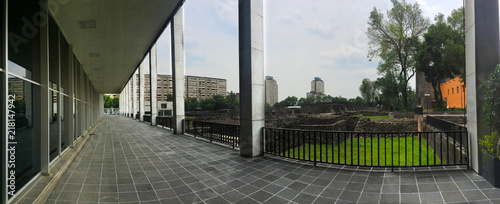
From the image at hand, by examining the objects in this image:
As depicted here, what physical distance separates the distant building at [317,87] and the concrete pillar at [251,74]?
185 ft

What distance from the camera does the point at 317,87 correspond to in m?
63.0

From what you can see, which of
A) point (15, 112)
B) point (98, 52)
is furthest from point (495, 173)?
point (98, 52)

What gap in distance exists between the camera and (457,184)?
3.11 m

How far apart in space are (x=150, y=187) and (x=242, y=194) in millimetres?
1500

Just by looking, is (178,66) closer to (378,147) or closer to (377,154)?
(378,147)

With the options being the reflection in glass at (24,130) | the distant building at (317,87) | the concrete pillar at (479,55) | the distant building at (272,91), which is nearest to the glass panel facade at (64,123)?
the reflection in glass at (24,130)

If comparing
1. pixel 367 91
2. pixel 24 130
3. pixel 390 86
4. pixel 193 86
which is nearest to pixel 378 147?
pixel 24 130

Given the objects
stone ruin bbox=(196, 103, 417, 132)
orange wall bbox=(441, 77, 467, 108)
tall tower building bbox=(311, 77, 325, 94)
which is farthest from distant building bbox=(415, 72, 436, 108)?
tall tower building bbox=(311, 77, 325, 94)

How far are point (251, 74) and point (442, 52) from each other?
3171cm

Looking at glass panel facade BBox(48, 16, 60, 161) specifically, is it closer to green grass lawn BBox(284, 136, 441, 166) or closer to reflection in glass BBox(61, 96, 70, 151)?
reflection in glass BBox(61, 96, 70, 151)

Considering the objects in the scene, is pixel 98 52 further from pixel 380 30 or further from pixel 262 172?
pixel 380 30

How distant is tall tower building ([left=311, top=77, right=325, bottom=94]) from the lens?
61500 mm

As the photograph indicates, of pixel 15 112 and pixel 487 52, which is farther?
pixel 487 52

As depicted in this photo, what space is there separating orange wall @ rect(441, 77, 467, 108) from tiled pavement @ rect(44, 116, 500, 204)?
30689 millimetres
